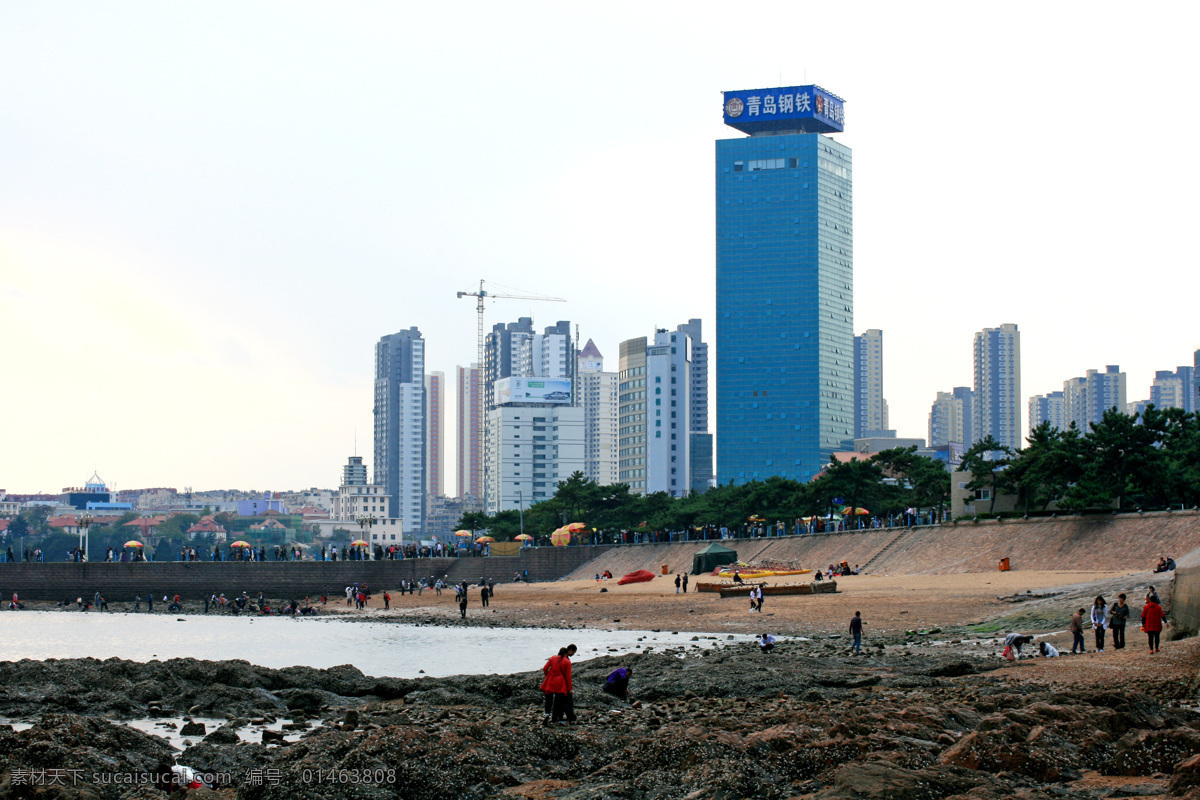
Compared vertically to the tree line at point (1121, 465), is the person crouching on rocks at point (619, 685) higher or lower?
lower

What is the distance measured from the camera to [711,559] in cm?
7200

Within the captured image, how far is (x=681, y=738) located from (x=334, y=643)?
34.5 metres

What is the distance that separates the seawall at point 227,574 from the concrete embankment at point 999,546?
39.2ft

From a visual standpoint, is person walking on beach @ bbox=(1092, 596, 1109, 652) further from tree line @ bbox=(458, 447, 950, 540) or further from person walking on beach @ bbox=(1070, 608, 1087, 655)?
tree line @ bbox=(458, 447, 950, 540)

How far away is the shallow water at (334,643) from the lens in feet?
126

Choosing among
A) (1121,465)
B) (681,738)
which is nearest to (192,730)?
(681,738)

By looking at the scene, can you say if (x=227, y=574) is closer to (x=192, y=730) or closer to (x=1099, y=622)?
(x=192, y=730)

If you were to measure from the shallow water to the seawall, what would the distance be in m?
19.1

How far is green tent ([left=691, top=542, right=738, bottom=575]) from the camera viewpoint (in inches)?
2825

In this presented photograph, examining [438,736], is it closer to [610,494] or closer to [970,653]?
[970,653]

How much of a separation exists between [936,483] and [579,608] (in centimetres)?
3036

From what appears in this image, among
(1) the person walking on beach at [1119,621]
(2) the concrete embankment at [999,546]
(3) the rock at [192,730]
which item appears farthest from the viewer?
(2) the concrete embankment at [999,546]

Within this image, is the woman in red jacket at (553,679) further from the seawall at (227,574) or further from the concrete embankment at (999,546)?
the seawall at (227,574)

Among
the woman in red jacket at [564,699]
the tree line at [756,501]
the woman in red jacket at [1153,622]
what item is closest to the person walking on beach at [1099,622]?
the woman in red jacket at [1153,622]
